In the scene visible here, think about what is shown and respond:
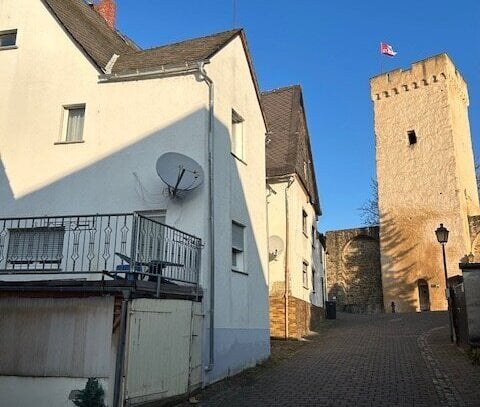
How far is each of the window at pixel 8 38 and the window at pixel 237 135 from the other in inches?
248

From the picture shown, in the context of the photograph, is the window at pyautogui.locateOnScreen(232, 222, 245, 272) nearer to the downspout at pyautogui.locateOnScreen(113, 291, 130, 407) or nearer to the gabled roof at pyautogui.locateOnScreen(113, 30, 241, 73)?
the gabled roof at pyautogui.locateOnScreen(113, 30, 241, 73)

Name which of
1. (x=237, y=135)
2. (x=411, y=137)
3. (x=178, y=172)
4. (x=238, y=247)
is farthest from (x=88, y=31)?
(x=411, y=137)

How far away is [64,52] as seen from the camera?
13.4 metres

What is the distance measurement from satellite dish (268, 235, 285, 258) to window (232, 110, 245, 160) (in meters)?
5.87

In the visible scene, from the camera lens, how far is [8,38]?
14266mm

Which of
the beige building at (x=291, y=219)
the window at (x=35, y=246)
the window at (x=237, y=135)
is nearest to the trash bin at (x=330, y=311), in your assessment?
the beige building at (x=291, y=219)

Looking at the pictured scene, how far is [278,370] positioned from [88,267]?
5470 mm

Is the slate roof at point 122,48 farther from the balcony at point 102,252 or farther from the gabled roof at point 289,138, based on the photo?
the gabled roof at point 289,138

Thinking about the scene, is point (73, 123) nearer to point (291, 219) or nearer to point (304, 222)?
point (291, 219)

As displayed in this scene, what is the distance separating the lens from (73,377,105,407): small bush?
768cm

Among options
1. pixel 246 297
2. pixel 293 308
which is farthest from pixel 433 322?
pixel 246 297

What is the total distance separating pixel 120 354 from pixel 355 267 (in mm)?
33551

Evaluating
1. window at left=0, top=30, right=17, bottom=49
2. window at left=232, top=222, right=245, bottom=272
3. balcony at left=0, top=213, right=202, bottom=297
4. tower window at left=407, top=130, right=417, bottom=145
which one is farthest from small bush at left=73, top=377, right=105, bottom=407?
tower window at left=407, top=130, right=417, bottom=145

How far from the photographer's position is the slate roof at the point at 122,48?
13.0 meters
